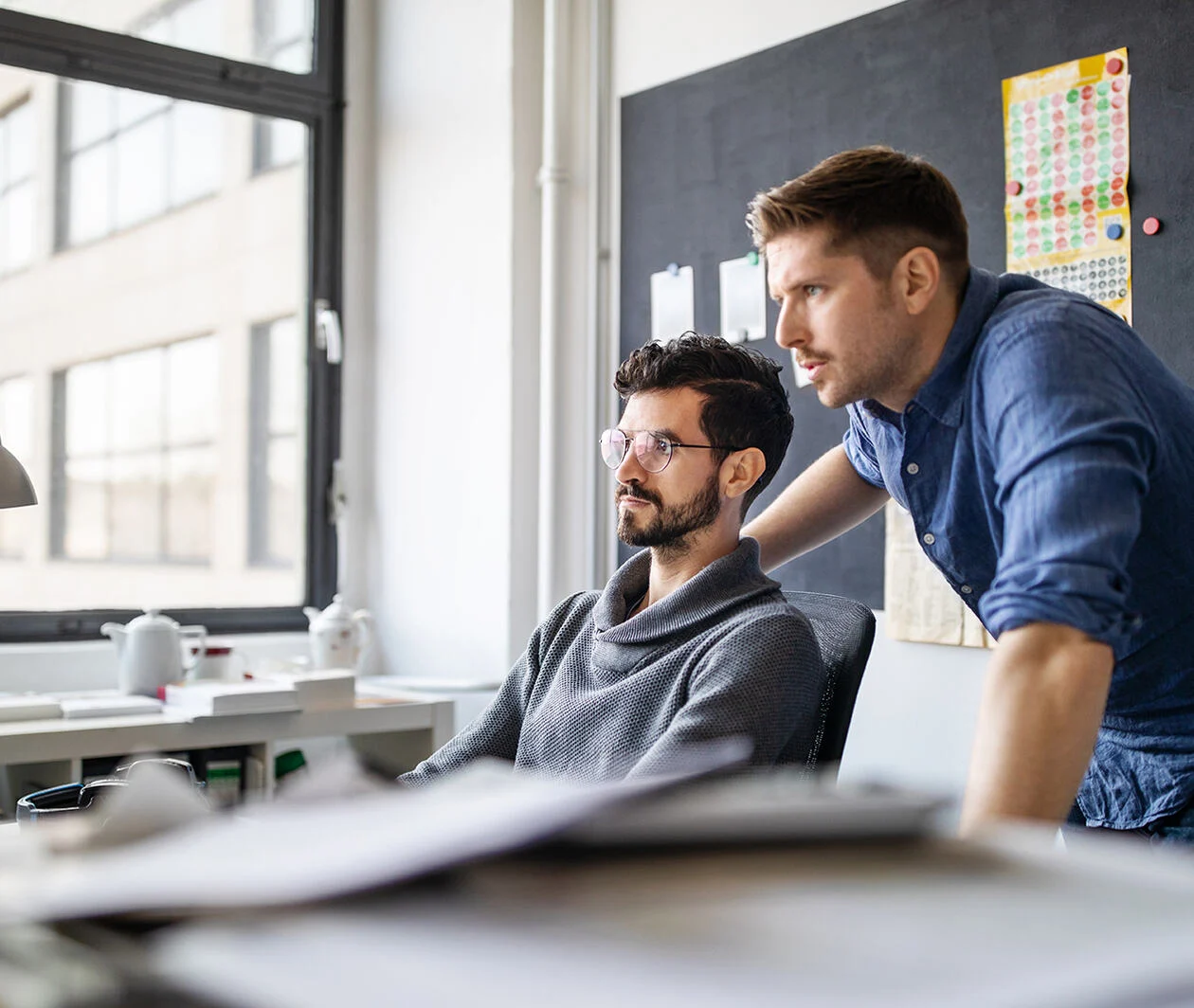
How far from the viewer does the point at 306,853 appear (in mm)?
434

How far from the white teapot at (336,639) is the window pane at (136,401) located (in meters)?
0.82

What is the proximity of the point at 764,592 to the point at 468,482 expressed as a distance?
1963 mm

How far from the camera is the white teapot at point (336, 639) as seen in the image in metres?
3.37

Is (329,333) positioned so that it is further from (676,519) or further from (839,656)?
(839,656)

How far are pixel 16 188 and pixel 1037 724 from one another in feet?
11.1

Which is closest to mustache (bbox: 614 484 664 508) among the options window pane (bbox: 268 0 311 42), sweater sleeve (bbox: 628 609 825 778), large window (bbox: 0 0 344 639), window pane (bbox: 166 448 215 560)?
sweater sleeve (bbox: 628 609 825 778)

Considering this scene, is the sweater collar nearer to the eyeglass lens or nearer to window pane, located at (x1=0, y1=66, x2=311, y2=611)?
the eyeglass lens

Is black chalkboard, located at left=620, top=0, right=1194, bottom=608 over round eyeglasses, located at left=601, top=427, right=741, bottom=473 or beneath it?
over

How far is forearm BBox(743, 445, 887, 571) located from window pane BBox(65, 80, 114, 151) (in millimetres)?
2671

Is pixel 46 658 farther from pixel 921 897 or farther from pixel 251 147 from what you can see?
pixel 921 897

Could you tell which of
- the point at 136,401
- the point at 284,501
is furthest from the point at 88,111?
the point at 284,501

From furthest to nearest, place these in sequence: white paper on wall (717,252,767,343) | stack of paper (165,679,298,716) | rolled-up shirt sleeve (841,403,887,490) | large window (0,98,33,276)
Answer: large window (0,98,33,276), white paper on wall (717,252,767,343), stack of paper (165,679,298,716), rolled-up shirt sleeve (841,403,887,490)

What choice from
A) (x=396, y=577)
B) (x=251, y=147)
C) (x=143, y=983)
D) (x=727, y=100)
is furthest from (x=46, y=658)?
(x=143, y=983)

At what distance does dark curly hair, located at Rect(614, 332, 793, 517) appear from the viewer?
1865mm
